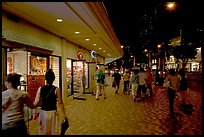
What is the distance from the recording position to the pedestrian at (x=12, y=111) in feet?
9.39

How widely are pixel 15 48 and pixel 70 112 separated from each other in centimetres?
318

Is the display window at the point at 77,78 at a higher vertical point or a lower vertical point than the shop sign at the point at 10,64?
lower

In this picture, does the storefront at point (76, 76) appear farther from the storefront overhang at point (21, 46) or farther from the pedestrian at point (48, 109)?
the pedestrian at point (48, 109)

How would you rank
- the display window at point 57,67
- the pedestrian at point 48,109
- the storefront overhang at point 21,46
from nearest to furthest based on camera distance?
the pedestrian at point 48,109 < the storefront overhang at point 21,46 < the display window at point 57,67

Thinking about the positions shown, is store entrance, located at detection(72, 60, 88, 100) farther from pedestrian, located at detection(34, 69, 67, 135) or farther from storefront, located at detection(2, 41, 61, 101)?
pedestrian, located at detection(34, 69, 67, 135)

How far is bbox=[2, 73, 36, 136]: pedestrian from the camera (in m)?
2.86

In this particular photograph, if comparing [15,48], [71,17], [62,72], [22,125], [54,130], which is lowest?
[54,130]

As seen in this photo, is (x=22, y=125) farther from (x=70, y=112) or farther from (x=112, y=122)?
(x=70, y=112)

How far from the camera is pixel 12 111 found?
2.90 meters

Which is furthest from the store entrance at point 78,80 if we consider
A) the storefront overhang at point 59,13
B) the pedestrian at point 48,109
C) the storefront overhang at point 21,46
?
the pedestrian at point 48,109

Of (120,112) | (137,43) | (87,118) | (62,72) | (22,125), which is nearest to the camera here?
(22,125)

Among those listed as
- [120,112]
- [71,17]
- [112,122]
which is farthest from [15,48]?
[120,112]

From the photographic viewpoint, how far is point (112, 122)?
6.29 m

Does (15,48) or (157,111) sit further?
(157,111)
